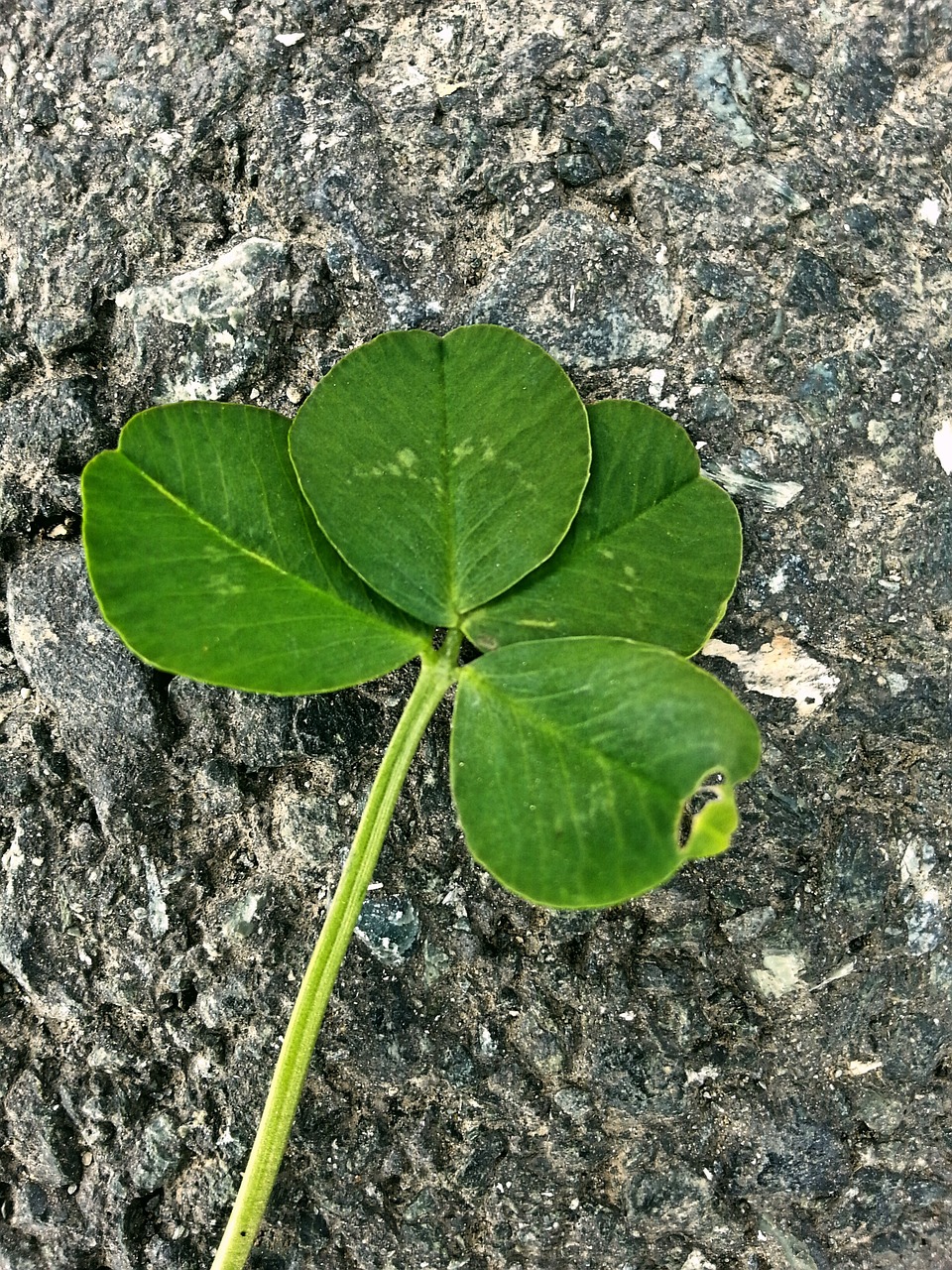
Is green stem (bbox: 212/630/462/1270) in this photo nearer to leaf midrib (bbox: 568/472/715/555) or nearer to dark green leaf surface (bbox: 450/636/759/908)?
dark green leaf surface (bbox: 450/636/759/908)

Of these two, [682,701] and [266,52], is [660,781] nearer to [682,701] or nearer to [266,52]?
[682,701]

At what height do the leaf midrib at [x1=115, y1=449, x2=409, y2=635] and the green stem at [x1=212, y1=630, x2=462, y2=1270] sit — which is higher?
the leaf midrib at [x1=115, y1=449, x2=409, y2=635]

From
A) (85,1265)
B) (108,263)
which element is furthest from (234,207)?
(85,1265)

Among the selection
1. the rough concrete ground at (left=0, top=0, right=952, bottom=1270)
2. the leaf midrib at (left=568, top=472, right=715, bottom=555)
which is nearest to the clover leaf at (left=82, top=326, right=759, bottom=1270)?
the leaf midrib at (left=568, top=472, right=715, bottom=555)

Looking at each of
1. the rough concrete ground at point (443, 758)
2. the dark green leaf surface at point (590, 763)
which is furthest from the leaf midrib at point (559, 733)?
the rough concrete ground at point (443, 758)

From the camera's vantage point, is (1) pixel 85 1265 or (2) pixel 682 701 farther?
(1) pixel 85 1265

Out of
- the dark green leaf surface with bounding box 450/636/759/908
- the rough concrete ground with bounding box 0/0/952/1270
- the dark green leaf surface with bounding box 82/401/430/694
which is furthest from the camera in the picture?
the rough concrete ground with bounding box 0/0/952/1270

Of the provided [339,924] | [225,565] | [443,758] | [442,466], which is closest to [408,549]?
[442,466]

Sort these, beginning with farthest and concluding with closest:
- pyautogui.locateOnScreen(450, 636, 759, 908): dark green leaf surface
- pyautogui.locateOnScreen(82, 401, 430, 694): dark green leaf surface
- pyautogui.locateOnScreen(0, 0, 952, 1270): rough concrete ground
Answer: pyautogui.locateOnScreen(0, 0, 952, 1270): rough concrete ground < pyautogui.locateOnScreen(82, 401, 430, 694): dark green leaf surface < pyautogui.locateOnScreen(450, 636, 759, 908): dark green leaf surface
